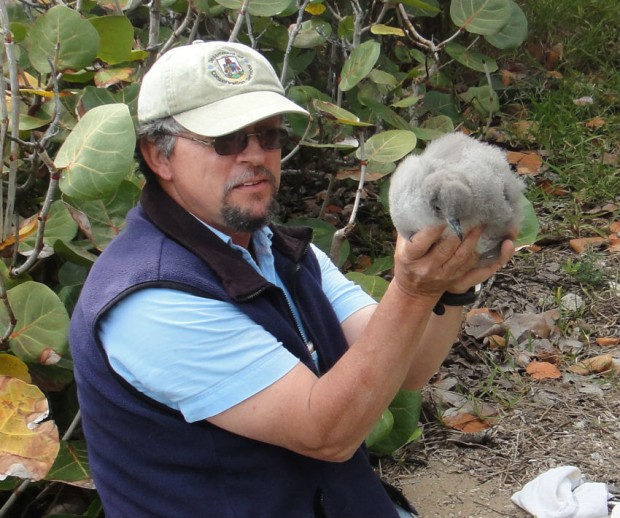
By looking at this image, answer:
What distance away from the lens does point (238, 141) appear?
5.53 ft

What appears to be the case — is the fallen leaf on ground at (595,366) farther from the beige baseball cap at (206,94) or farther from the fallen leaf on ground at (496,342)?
the beige baseball cap at (206,94)

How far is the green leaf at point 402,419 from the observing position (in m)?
2.55

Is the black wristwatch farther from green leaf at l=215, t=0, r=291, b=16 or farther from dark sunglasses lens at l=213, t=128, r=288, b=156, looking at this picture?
green leaf at l=215, t=0, r=291, b=16

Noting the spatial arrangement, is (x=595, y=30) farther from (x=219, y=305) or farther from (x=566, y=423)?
(x=219, y=305)

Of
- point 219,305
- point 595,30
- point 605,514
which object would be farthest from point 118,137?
point 595,30

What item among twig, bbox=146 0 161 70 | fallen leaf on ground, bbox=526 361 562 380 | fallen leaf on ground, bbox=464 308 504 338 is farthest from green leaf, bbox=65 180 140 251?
fallen leaf on ground, bbox=526 361 562 380

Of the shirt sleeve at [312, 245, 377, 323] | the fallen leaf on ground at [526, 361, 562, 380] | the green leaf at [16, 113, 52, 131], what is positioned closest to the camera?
the shirt sleeve at [312, 245, 377, 323]

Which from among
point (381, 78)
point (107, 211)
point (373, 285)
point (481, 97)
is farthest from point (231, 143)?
point (481, 97)

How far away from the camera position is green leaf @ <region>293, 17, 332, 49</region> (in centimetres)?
315

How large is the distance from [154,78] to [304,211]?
2.14 metres

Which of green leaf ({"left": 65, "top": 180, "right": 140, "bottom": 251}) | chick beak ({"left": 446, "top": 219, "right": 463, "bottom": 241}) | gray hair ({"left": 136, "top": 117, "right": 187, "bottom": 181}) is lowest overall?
green leaf ({"left": 65, "top": 180, "right": 140, "bottom": 251})

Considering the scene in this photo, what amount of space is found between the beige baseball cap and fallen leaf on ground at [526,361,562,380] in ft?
5.38

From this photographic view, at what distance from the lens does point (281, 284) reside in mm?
1824

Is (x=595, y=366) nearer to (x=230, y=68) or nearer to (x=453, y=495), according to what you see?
(x=453, y=495)
